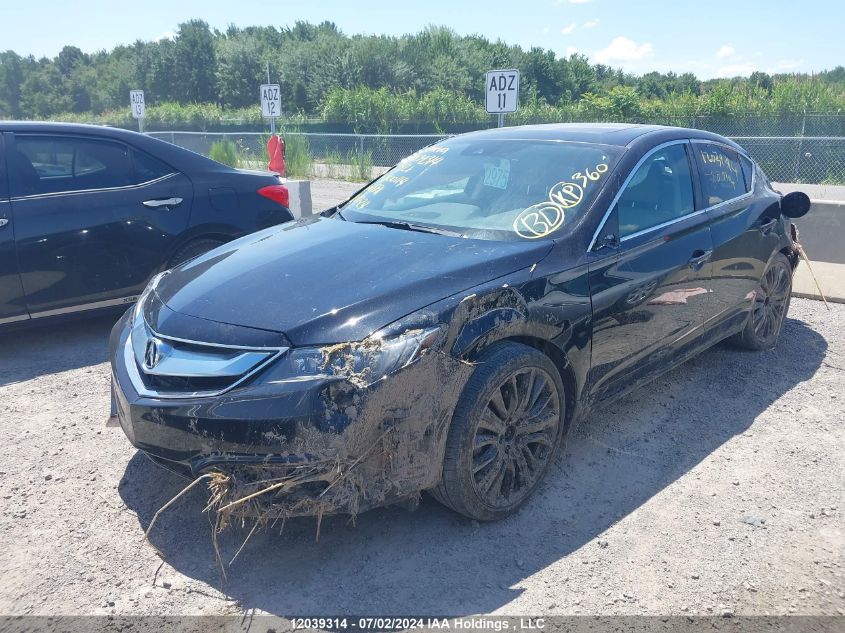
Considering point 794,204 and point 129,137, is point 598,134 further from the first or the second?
point 129,137

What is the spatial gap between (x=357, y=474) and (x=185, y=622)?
0.82 m

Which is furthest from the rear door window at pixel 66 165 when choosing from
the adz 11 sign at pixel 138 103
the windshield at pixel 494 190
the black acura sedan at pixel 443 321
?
the adz 11 sign at pixel 138 103

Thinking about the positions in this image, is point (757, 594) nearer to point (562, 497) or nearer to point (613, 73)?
point (562, 497)

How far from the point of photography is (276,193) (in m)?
6.35

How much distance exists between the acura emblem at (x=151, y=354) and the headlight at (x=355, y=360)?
24.5 inches

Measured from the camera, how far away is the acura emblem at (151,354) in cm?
300

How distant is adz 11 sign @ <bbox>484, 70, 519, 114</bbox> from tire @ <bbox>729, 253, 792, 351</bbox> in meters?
6.92

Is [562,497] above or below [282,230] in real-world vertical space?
below

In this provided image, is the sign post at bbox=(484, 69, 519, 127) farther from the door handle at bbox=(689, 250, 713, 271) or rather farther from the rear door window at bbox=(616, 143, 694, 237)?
the door handle at bbox=(689, 250, 713, 271)

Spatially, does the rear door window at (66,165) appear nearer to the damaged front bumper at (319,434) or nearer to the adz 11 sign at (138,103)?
→ the damaged front bumper at (319,434)

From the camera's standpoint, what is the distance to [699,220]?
434 cm

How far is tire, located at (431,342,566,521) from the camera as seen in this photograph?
2943mm

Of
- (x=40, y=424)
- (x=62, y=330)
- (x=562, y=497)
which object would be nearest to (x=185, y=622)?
(x=562, y=497)

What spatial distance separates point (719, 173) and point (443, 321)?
287cm
